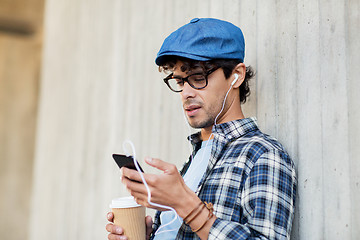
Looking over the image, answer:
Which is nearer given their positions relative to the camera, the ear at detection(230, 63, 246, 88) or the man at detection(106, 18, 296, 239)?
the man at detection(106, 18, 296, 239)

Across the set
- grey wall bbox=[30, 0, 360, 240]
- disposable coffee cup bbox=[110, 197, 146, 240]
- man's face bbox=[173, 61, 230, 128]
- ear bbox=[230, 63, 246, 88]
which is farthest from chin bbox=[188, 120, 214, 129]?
disposable coffee cup bbox=[110, 197, 146, 240]

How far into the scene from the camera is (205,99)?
1394 mm

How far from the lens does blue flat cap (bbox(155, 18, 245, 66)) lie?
1.34 metres

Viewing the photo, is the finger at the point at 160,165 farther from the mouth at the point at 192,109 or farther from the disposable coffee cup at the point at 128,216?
the mouth at the point at 192,109

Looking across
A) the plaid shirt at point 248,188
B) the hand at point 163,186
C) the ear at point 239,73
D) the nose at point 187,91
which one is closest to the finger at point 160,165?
the hand at point 163,186

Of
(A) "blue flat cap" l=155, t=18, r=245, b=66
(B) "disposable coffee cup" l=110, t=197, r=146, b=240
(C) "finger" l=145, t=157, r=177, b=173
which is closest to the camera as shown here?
(C) "finger" l=145, t=157, r=177, b=173

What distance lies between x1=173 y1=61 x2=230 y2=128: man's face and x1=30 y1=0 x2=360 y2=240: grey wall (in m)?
0.25

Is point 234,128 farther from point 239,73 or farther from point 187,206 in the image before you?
point 187,206

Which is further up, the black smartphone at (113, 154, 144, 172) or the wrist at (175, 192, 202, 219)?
the black smartphone at (113, 154, 144, 172)

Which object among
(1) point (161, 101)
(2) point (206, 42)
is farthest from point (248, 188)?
(1) point (161, 101)

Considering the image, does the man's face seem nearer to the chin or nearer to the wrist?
the chin

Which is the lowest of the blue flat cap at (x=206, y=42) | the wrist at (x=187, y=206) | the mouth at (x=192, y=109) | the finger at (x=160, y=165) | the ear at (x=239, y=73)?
the wrist at (x=187, y=206)

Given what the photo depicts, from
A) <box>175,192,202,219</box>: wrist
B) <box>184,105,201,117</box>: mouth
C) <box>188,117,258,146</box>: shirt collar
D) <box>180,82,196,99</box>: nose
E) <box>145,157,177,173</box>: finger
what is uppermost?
<box>180,82,196,99</box>: nose

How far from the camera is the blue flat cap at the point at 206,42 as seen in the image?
4.39ft
